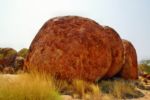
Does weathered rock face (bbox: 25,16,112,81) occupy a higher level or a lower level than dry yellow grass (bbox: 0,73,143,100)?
higher

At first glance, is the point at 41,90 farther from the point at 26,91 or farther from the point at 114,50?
the point at 114,50

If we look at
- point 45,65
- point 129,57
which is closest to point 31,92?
point 45,65

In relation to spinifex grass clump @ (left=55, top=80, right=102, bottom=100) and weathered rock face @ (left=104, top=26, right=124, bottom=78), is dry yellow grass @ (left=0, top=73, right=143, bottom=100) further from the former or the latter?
weathered rock face @ (left=104, top=26, right=124, bottom=78)

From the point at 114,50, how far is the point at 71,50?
2.18 meters

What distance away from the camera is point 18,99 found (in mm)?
5477

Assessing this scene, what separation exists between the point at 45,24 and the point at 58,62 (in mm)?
1676

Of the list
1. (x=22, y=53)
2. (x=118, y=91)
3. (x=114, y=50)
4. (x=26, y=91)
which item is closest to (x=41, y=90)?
(x=26, y=91)

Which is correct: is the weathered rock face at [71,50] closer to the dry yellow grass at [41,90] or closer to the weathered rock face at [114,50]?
the dry yellow grass at [41,90]

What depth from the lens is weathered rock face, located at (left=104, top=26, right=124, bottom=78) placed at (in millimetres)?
10258

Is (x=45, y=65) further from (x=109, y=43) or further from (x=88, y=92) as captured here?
(x=109, y=43)

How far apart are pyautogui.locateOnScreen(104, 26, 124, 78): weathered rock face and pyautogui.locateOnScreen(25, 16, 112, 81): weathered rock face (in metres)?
0.87

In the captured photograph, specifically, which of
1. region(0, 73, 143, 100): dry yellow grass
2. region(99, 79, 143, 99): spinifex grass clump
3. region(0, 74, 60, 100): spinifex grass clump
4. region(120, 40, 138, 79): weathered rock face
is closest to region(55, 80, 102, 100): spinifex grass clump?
region(0, 73, 143, 100): dry yellow grass

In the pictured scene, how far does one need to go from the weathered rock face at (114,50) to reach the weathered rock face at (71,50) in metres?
0.87

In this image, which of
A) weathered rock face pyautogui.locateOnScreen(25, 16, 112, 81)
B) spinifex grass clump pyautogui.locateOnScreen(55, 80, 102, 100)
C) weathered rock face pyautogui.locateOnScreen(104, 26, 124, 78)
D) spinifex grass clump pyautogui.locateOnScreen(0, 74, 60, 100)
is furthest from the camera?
weathered rock face pyautogui.locateOnScreen(104, 26, 124, 78)
